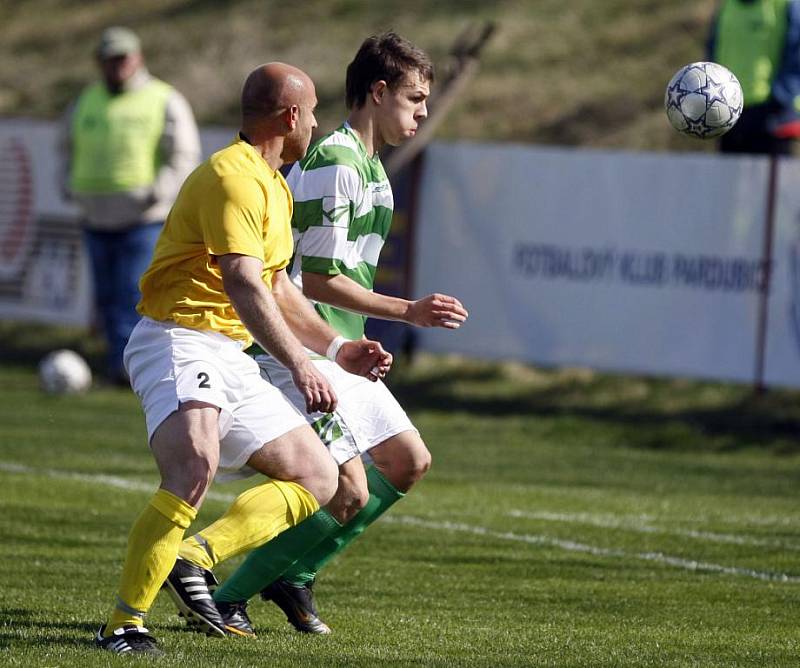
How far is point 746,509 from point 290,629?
13.8ft

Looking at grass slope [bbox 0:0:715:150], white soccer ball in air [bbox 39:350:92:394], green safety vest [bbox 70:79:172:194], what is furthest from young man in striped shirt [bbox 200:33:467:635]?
grass slope [bbox 0:0:715:150]

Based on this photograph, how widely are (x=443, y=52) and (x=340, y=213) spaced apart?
1595 cm

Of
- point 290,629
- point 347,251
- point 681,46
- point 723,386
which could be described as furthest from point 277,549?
point 681,46

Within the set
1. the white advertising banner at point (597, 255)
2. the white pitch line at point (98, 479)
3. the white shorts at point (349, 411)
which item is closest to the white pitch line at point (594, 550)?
the white pitch line at point (98, 479)

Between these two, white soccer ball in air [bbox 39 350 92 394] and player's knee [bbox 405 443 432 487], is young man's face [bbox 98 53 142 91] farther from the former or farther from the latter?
player's knee [bbox 405 443 432 487]

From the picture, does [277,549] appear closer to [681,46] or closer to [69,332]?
[69,332]

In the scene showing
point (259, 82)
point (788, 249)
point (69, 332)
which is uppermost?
point (259, 82)

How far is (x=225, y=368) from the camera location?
17.7 feet

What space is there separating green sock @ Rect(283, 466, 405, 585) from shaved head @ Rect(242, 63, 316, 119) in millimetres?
1485

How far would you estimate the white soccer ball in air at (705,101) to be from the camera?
7.71 m

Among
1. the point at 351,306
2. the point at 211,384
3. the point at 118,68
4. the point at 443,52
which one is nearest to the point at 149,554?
the point at 211,384

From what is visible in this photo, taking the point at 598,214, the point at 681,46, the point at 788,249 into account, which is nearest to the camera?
the point at 788,249

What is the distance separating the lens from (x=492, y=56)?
21.6 metres

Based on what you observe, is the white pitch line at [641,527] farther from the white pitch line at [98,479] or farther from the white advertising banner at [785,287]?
the white advertising banner at [785,287]
